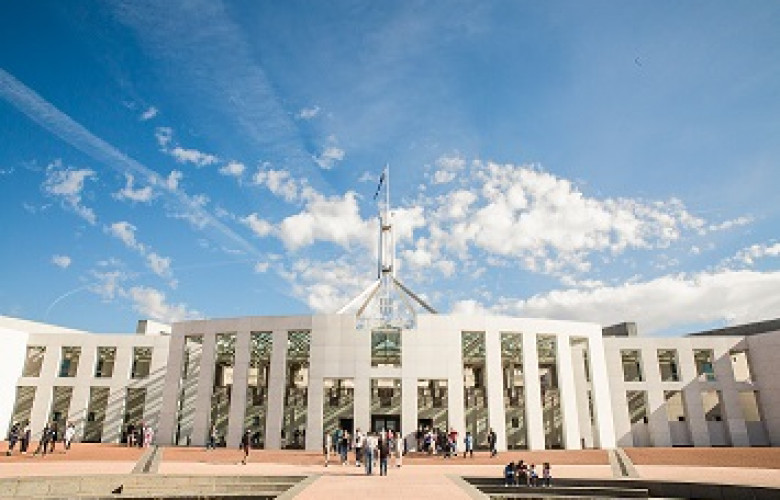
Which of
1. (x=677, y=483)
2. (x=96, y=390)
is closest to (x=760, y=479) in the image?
(x=677, y=483)

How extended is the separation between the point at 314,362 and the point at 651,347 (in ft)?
103

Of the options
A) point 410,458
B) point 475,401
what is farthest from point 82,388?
point 475,401

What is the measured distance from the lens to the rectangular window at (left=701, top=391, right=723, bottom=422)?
4513 centimetres

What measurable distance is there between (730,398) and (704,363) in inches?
147

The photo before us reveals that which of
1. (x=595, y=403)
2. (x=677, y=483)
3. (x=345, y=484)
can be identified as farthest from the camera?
(x=595, y=403)

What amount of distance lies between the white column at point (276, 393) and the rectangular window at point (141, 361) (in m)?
18.5

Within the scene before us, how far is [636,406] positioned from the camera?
45875 mm

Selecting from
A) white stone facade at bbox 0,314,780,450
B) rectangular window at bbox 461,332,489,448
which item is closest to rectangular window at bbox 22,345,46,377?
white stone facade at bbox 0,314,780,450

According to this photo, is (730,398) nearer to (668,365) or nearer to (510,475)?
(668,365)

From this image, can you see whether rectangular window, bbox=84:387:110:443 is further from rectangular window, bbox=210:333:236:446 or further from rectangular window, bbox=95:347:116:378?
rectangular window, bbox=210:333:236:446

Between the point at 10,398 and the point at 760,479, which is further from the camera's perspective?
the point at 10,398

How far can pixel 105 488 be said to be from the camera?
17500 mm

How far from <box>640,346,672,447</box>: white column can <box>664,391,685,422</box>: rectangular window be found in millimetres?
2850

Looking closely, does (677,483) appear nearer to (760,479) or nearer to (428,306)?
(760,479)
